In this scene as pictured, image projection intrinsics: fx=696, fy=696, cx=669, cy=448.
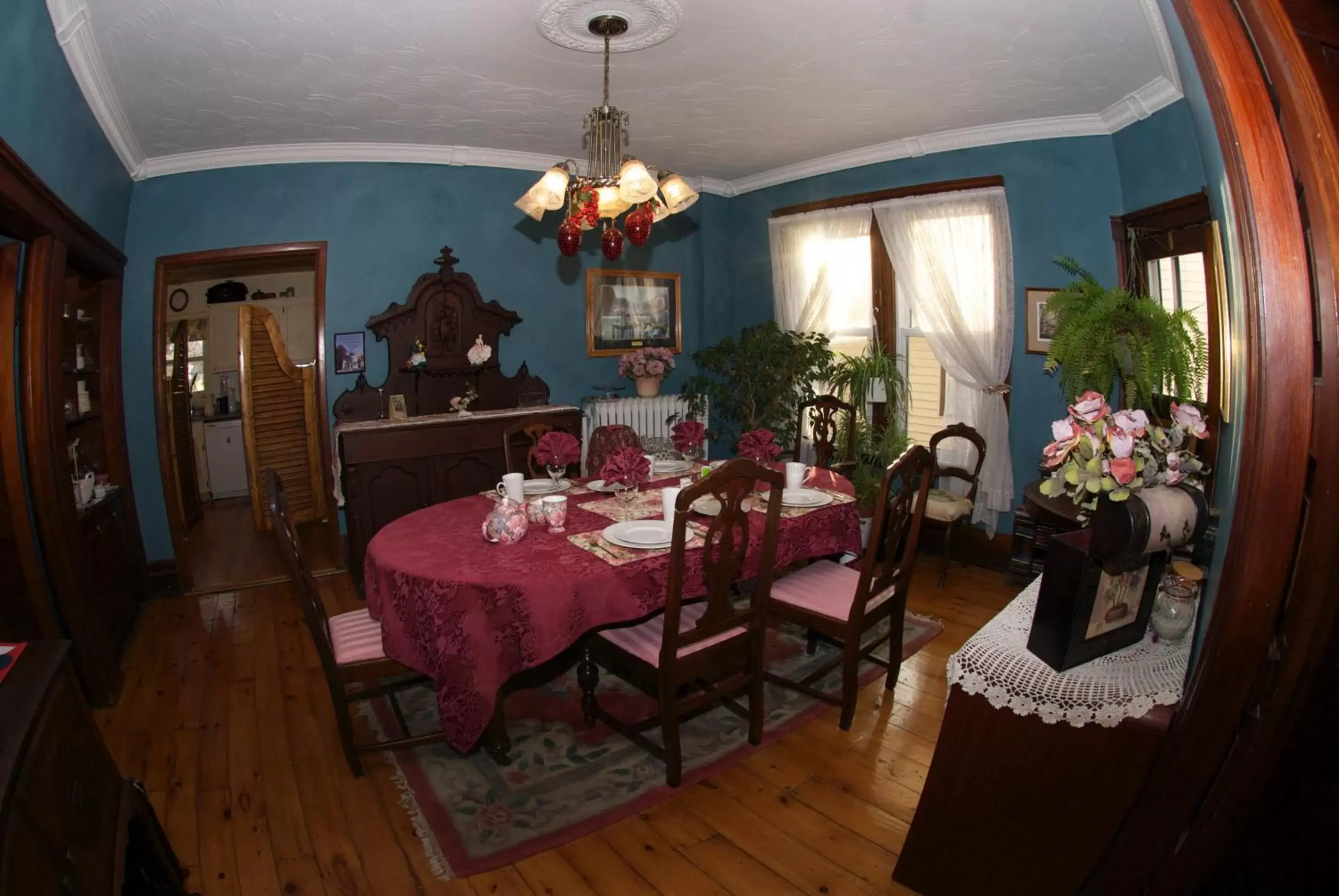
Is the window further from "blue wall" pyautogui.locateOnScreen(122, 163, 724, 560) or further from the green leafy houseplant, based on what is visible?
the green leafy houseplant

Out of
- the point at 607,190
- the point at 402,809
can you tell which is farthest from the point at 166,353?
the point at 402,809

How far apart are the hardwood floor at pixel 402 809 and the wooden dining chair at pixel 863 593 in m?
0.18

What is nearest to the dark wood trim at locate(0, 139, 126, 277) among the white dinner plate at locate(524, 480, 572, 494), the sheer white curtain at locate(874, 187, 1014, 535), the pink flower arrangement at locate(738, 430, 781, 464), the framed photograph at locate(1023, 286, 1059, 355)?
the white dinner plate at locate(524, 480, 572, 494)

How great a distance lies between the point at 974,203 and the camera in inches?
158

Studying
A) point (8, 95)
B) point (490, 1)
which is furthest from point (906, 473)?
point (8, 95)

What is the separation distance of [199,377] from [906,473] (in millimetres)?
6713

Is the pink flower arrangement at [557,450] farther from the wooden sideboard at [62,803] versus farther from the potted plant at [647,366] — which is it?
the potted plant at [647,366]

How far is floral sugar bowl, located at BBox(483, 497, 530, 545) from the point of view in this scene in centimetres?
233

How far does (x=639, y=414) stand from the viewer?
520 cm

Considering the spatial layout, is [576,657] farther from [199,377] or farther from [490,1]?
[199,377]

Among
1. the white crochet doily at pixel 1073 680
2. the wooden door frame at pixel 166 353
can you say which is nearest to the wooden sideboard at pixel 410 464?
the wooden door frame at pixel 166 353

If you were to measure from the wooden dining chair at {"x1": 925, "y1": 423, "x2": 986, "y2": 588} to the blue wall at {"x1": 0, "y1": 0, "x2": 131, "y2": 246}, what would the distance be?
381 centimetres

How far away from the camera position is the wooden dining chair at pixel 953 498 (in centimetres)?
383

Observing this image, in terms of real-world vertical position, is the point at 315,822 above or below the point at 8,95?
below
